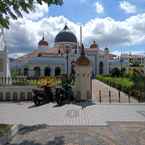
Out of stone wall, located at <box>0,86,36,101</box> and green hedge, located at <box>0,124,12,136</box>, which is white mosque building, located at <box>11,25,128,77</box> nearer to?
stone wall, located at <box>0,86,36,101</box>

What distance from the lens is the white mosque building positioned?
240 feet

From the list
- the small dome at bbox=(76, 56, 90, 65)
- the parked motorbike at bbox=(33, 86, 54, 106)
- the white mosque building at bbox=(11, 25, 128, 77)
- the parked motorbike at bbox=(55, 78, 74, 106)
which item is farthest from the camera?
the white mosque building at bbox=(11, 25, 128, 77)

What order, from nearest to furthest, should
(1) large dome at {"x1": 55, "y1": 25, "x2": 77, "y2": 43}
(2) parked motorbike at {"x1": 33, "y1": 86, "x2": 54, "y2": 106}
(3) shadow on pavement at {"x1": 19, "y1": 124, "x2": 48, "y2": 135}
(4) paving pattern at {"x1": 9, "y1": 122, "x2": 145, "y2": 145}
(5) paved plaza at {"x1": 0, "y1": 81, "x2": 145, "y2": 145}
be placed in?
(4) paving pattern at {"x1": 9, "y1": 122, "x2": 145, "y2": 145} < (5) paved plaza at {"x1": 0, "y1": 81, "x2": 145, "y2": 145} < (3) shadow on pavement at {"x1": 19, "y1": 124, "x2": 48, "y2": 135} < (2) parked motorbike at {"x1": 33, "y1": 86, "x2": 54, "y2": 106} < (1) large dome at {"x1": 55, "y1": 25, "x2": 77, "y2": 43}

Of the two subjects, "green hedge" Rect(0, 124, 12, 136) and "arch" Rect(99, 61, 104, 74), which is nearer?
"green hedge" Rect(0, 124, 12, 136)

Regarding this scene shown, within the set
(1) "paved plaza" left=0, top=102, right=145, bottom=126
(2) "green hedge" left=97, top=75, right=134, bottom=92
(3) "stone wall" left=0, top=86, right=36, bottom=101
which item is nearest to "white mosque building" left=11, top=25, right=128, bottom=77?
(2) "green hedge" left=97, top=75, right=134, bottom=92

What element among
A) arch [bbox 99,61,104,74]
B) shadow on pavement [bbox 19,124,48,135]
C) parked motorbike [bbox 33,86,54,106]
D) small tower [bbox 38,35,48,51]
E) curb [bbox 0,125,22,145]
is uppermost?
small tower [bbox 38,35,48,51]

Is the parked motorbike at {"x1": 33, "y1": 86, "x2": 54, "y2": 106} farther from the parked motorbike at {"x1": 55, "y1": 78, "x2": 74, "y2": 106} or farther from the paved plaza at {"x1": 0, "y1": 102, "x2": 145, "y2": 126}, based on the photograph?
the parked motorbike at {"x1": 55, "y1": 78, "x2": 74, "y2": 106}

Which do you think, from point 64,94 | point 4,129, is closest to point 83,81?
point 64,94

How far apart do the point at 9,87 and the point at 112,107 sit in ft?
21.2

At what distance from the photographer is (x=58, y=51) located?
262 feet

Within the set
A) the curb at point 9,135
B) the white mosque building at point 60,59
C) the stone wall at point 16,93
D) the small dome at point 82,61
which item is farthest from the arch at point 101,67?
the curb at point 9,135

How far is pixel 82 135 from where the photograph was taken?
32.0 ft

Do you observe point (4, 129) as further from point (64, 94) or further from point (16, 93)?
point (16, 93)

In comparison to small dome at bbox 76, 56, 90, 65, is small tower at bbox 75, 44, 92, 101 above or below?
below
